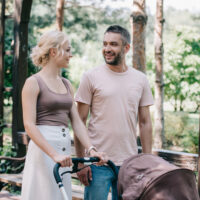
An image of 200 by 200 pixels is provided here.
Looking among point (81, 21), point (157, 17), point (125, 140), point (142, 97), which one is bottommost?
point (125, 140)

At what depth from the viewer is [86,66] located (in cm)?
3175

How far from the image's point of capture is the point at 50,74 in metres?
2.77

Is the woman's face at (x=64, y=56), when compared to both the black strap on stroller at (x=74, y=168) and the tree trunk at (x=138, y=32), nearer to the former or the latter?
the black strap on stroller at (x=74, y=168)

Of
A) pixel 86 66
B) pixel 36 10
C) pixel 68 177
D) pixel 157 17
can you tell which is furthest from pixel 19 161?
pixel 86 66

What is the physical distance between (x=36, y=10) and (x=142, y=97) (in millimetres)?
17690

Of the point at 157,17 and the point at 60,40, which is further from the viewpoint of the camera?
the point at 157,17

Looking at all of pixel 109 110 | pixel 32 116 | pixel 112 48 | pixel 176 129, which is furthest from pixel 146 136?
pixel 176 129

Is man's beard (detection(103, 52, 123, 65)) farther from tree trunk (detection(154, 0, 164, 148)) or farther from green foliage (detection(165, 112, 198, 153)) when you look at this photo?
green foliage (detection(165, 112, 198, 153))

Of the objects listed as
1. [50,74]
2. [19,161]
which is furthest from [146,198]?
[19,161]

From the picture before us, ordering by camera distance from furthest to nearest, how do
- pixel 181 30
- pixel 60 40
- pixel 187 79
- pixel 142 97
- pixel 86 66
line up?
pixel 86 66
pixel 181 30
pixel 187 79
pixel 142 97
pixel 60 40

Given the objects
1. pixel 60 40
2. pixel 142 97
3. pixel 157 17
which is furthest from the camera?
pixel 157 17

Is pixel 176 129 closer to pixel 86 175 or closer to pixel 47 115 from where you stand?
pixel 86 175

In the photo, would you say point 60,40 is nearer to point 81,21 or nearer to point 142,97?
point 142,97

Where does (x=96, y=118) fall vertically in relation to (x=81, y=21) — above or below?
below
